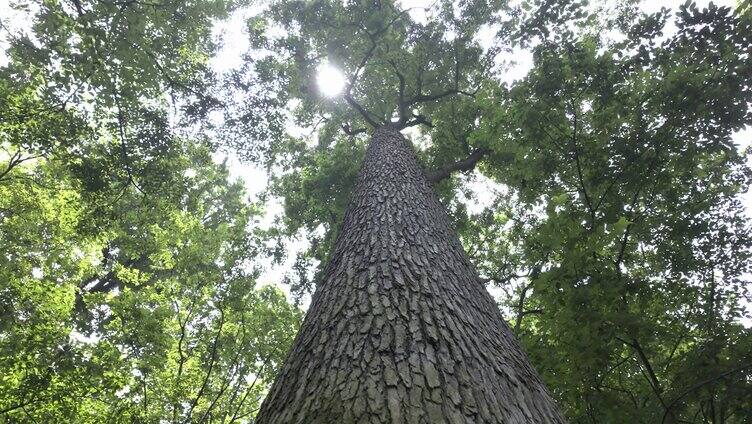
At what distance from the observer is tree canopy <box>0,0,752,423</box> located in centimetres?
374

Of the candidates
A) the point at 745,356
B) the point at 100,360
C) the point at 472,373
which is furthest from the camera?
the point at 100,360

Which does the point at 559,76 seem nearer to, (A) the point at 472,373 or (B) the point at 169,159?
(A) the point at 472,373

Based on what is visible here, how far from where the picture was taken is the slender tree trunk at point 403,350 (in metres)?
1.50

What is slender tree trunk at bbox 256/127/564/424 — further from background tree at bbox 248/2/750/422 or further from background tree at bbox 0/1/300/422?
background tree at bbox 0/1/300/422

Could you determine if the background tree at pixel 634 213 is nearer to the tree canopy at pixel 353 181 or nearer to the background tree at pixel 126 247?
the tree canopy at pixel 353 181

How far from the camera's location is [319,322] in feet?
7.60

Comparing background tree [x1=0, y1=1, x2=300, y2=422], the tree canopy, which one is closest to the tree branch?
the tree canopy

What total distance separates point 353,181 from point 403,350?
8.29m

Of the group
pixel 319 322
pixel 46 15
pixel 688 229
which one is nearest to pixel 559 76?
pixel 688 229

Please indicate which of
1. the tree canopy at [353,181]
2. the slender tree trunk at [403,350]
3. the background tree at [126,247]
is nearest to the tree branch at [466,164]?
the tree canopy at [353,181]

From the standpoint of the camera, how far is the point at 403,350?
1786 mm

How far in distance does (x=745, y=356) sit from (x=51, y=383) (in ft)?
26.1

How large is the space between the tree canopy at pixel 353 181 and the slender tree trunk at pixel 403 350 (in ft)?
4.63

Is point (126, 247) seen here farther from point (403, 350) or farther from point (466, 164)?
point (403, 350)
